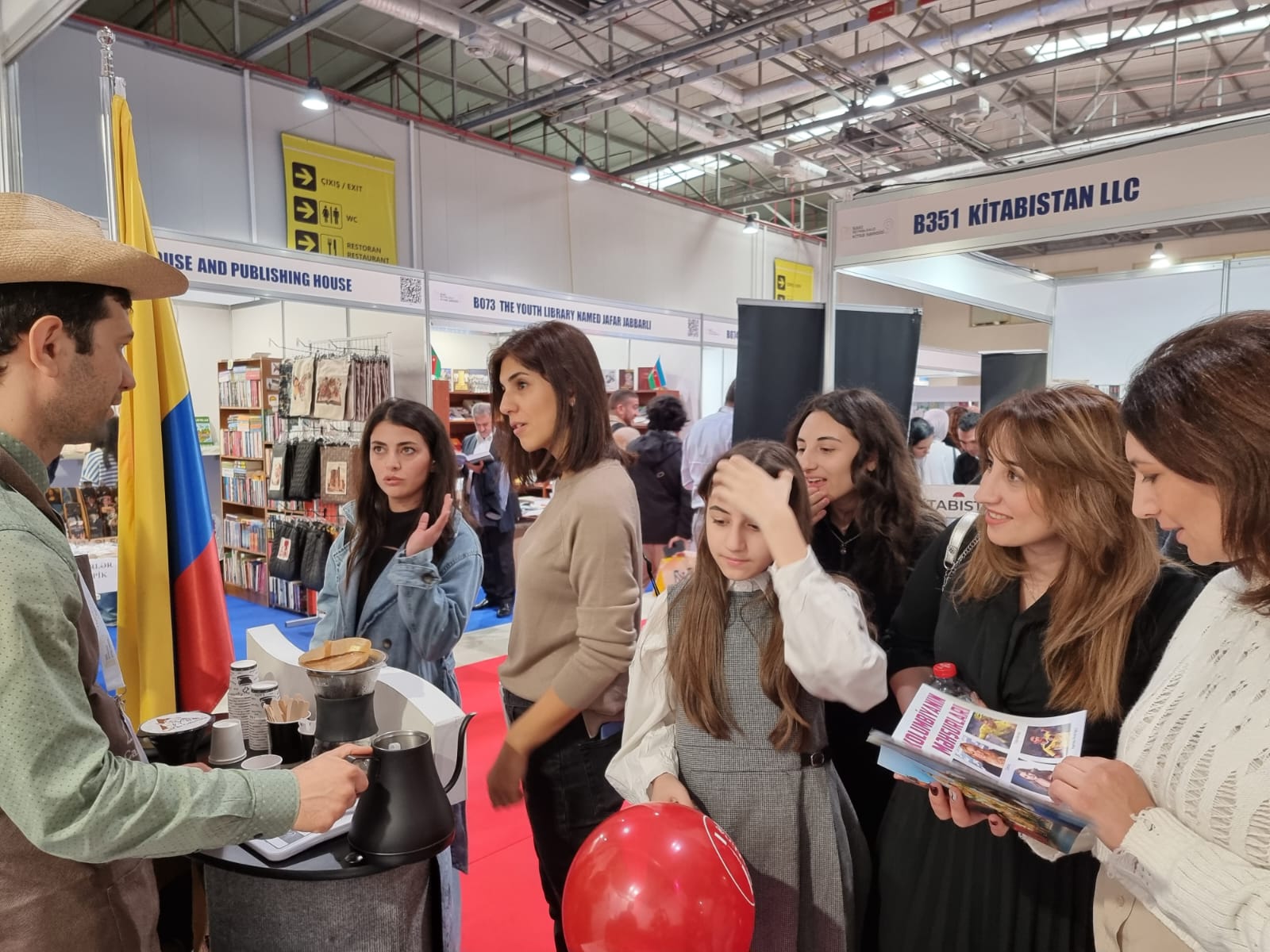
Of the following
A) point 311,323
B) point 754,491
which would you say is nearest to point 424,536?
point 754,491

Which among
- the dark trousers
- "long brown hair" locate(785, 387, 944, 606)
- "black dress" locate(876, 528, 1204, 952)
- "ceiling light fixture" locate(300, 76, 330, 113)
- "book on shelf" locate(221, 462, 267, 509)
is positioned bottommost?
the dark trousers

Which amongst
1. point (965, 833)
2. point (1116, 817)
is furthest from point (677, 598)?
point (1116, 817)

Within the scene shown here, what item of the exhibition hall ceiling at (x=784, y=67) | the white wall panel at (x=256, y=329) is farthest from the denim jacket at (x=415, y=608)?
the white wall panel at (x=256, y=329)

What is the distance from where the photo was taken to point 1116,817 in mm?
1024

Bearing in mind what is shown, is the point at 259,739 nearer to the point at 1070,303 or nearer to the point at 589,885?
the point at 589,885

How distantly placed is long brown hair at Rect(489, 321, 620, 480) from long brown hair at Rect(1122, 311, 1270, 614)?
103 centimetres

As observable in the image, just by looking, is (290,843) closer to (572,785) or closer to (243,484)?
(572,785)

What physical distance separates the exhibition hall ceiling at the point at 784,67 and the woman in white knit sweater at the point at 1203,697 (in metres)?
4.99

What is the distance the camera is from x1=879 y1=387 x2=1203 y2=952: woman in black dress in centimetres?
131

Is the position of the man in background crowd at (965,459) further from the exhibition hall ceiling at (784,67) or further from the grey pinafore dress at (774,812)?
the grey pinafore dress at (774,812)

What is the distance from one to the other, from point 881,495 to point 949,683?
2.02 feet

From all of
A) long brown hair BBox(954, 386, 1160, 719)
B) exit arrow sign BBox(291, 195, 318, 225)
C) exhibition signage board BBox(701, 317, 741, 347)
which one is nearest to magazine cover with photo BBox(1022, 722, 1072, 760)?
long brown hair BBox(954, 386, 1160, 719)

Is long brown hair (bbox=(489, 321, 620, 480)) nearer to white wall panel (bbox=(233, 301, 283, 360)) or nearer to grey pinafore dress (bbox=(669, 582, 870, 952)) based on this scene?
grey pinafore dress (bbox=(669, 582, 870, 952))

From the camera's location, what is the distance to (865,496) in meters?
1.96
